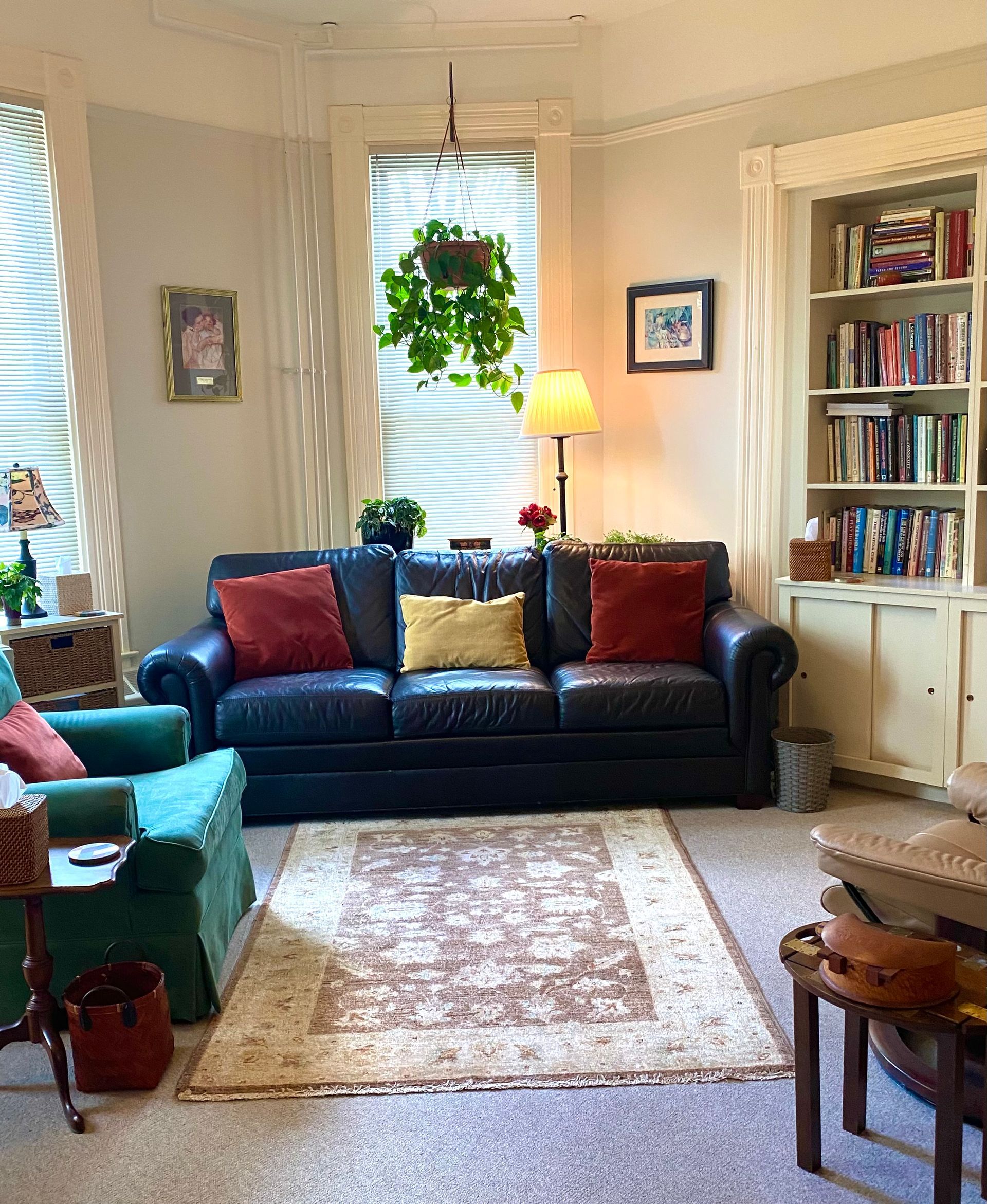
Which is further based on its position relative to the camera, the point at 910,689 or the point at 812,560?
the point at 812,560

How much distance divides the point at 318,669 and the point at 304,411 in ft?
4.71

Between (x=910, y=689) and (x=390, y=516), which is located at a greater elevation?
(x=390, y=516)

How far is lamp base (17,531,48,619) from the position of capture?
420 cm

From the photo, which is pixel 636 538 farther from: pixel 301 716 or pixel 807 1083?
pixel 807 1083

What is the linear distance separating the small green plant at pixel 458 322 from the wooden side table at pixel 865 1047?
350cm

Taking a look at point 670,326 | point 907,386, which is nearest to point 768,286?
point 670,326

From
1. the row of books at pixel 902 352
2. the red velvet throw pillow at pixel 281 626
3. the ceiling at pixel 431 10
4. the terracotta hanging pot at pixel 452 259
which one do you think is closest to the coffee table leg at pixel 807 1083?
the red velvet throw pillow at pixel 281 626

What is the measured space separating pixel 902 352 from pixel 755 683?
1.49 metres

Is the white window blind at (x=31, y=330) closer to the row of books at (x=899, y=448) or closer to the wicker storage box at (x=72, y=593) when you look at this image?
the wicker storage box at (x=72, y=593)

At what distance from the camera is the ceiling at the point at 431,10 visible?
189 inches

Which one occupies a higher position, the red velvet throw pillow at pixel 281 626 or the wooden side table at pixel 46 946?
the red velvet throw pillow at pixel 281 626

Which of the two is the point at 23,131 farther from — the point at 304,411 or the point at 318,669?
the point at 318,669

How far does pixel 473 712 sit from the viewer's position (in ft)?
13.5

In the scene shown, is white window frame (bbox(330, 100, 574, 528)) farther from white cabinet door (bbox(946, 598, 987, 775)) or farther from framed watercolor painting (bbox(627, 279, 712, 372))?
white cabinet door (bbox(946, 598, 987, 775))
